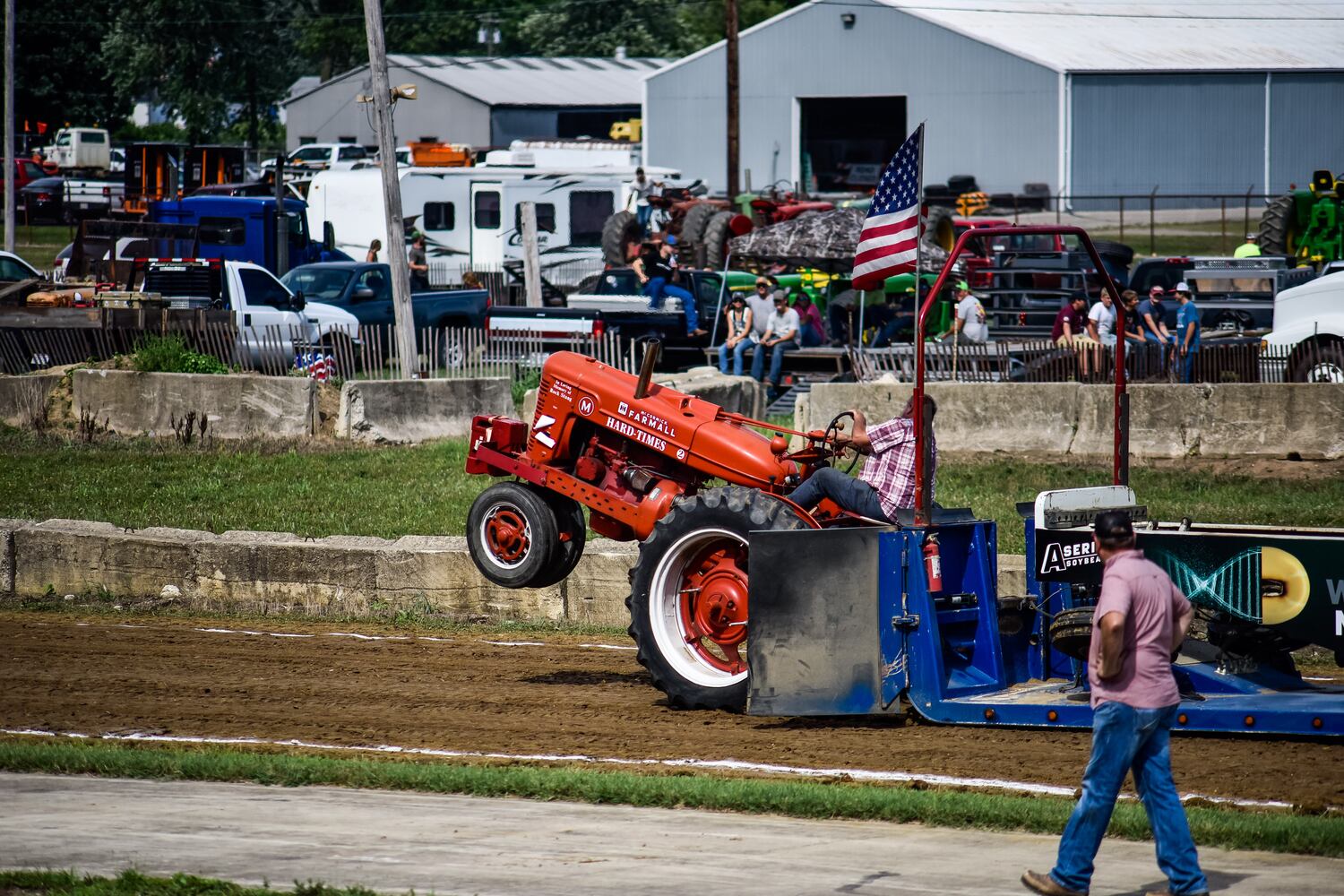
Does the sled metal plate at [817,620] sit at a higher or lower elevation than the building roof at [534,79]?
lower

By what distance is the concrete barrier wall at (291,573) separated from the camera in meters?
12.8

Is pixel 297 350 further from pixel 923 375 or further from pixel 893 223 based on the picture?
pixel 923 375

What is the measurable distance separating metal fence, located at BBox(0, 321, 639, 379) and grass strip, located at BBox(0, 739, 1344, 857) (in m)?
13.5

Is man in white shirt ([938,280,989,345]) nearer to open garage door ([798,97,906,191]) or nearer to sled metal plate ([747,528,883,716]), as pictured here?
sled metal plate ([747,528,883,716])

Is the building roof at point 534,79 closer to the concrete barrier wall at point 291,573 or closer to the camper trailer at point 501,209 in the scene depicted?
the camper trailer at point 501,209

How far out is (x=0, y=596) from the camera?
14.0 meters

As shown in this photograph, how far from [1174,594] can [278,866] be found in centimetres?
361

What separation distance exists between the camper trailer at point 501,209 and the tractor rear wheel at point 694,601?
29.4 meters

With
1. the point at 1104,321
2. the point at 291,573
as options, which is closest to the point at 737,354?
the point at 1104,321

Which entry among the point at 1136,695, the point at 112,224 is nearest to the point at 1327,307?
the point at 1136,695

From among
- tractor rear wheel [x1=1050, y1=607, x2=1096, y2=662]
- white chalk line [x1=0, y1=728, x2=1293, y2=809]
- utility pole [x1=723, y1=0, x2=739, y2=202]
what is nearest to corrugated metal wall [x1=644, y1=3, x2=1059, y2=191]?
utility pole [x1=723, y1=0, x2=739, y2=202]

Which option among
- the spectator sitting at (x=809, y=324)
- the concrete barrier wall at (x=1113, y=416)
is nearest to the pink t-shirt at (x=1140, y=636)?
the concrete barrier wall at (x=1113, y=416)

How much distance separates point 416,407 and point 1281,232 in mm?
21206

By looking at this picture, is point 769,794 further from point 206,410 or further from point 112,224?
point 112,224
